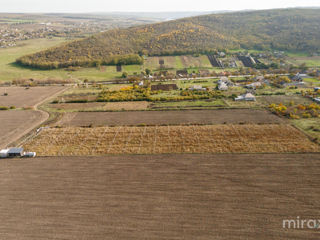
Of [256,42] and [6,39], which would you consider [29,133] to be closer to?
[256,42]

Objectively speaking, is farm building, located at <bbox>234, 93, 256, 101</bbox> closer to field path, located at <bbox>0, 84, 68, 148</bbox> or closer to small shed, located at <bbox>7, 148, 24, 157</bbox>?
field path, located at <bbox>0, 84, 68, 148</bbox>

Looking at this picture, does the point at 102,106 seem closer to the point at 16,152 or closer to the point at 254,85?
the point at 16,152

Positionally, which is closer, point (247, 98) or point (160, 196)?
point (160, 196)

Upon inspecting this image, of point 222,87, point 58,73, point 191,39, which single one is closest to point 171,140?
point 222,87

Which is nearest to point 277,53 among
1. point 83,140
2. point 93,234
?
point 83,140

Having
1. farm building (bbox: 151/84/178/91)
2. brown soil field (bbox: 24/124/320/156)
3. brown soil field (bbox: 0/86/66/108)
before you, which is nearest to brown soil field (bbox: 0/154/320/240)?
brown soil field (bbox: 24/124/320/156)

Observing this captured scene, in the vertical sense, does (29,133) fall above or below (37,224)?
above

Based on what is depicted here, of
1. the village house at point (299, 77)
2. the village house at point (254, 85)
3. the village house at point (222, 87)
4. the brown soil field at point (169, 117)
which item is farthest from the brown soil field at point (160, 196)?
the village house at point (299, 77)
